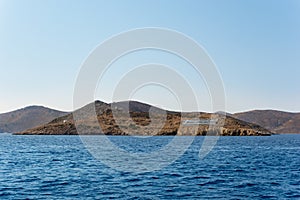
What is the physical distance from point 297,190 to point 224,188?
6820 millimetres

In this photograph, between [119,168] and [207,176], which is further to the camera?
[119,168]

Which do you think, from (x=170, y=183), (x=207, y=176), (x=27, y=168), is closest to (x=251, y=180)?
(x=207, y=176)

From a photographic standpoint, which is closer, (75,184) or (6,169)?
(75,184)

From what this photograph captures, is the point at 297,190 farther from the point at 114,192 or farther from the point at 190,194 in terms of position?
the point at 114,192

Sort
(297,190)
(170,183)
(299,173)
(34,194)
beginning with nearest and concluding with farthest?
(34,194)
(297,190)
(170,183)
(299,173)

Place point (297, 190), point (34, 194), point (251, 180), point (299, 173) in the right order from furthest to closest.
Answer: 1. point (299, 173)
2. point (251, 180)
3. point (297, 190)
4. point (34, 194)

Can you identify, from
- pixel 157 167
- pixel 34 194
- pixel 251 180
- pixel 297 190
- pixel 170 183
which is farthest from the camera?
pixel 157 167

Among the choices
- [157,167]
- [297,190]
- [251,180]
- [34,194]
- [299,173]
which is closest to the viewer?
[34,194]

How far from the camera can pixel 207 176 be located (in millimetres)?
43000

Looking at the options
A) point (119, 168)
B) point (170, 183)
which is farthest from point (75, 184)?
point (119, 168)

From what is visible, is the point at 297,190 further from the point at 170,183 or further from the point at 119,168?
the point at 119,168

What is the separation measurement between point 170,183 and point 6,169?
23.2 meters

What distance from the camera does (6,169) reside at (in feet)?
158

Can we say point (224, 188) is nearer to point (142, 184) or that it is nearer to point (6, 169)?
point (142, 184)
